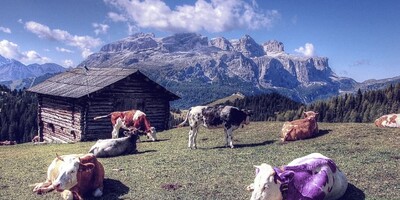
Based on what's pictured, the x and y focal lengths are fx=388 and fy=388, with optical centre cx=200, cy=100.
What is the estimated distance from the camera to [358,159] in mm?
16484

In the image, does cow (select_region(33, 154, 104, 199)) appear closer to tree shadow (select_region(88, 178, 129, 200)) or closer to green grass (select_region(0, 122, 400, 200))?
tree shadow (select_region(88, 178, 129, 200))

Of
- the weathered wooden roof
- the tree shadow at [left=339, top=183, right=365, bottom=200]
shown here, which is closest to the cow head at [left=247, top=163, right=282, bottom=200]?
the tree shadow at [left=339, top=183, right=365, bottom=200]

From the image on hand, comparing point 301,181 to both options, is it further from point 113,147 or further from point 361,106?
point 361,106

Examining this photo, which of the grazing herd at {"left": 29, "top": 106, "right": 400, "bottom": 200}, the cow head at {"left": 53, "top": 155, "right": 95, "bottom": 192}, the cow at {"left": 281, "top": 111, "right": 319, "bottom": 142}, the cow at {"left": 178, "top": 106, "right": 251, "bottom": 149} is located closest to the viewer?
the grazing herd at {"left": 29, "top": 106, "right": 400, "bottom": 200}

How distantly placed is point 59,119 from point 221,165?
25.6m

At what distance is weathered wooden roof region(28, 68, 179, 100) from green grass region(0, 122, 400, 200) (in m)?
9.43

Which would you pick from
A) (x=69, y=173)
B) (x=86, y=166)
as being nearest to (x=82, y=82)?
(x=86, y=166)

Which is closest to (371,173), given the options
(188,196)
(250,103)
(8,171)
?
(188,196)

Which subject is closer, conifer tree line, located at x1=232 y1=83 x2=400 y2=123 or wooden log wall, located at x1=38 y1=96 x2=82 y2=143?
wooden log wall, located at x1=38 y1=96 x2=82 y2=143

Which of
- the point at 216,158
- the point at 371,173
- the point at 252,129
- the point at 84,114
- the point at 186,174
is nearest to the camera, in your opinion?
the point at 371,173

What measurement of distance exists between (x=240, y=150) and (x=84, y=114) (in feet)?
57.9

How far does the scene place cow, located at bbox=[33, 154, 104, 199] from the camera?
1252 centimetres

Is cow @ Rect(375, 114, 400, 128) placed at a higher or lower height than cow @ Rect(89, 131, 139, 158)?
higher

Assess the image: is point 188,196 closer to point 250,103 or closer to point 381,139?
point 381,139
